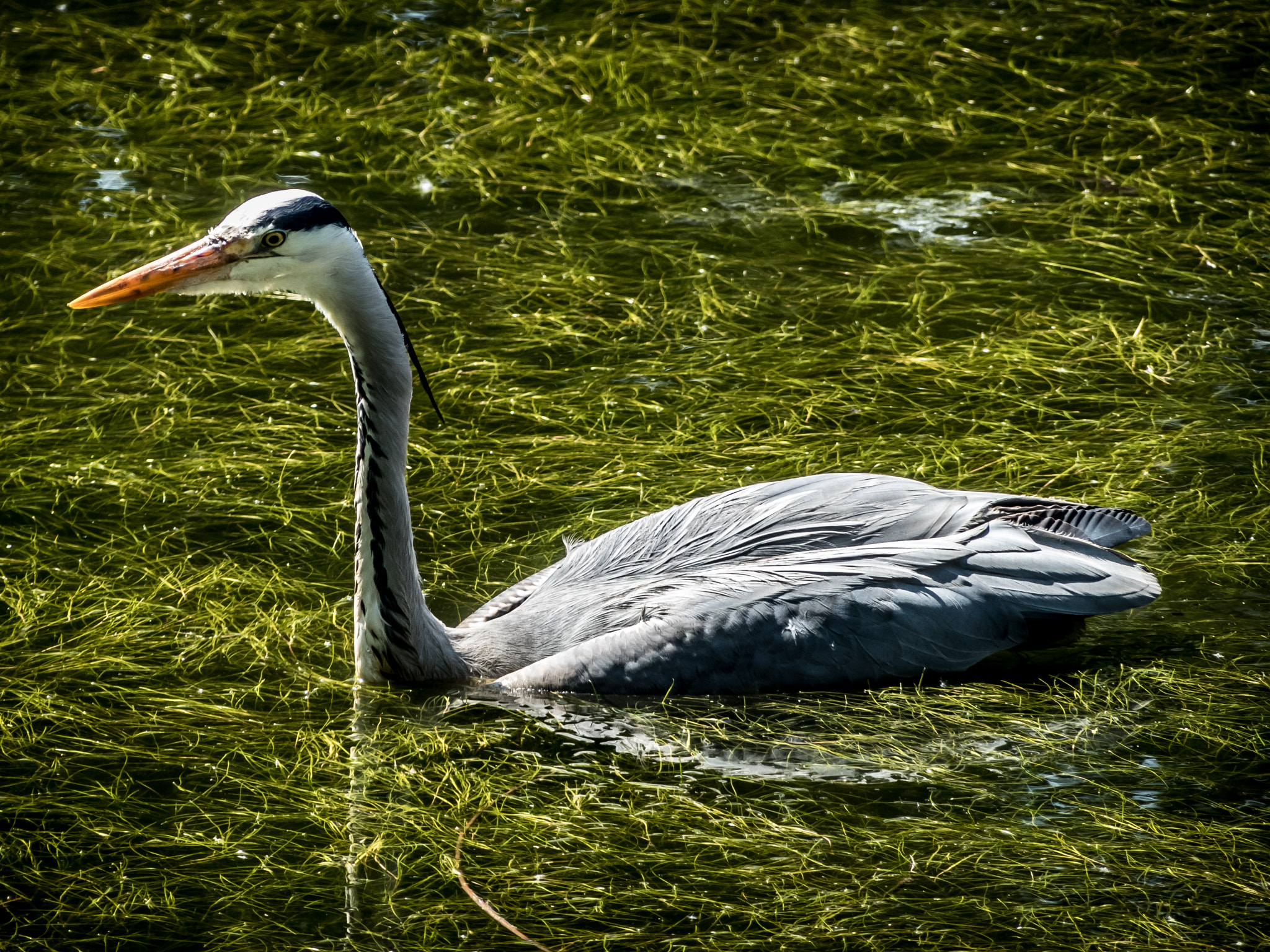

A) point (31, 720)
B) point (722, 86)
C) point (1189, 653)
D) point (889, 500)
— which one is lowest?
point (31, 720)

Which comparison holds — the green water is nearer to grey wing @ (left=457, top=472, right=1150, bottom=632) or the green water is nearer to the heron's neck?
the heron's neck

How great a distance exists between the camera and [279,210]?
4.57 metres

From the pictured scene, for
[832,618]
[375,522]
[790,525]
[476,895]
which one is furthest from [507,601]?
[476,895]

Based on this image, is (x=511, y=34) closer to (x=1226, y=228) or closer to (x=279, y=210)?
(x=1226, y=228)

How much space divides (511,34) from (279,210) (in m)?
5.53

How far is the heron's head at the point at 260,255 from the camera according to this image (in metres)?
4.57

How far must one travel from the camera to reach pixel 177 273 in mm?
4570

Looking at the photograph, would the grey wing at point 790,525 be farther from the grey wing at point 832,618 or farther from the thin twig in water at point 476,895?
the thin twig in water at point 476,895

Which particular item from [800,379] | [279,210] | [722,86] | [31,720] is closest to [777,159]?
[722,86]

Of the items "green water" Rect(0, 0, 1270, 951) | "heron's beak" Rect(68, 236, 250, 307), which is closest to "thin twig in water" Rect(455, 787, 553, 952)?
"green water" Rect(0, 0, 1270, 951)

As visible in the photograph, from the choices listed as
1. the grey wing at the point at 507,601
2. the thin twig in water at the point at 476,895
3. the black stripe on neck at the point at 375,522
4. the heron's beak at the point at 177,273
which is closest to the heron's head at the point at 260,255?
the heron's beak at the point at 177,273

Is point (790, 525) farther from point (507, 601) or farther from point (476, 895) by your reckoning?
point (476, 895)

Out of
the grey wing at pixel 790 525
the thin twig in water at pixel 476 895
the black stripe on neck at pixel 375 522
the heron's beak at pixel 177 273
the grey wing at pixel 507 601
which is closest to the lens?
the thin twig in water at pixel 476 895

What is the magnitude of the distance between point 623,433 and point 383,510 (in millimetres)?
1750
